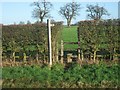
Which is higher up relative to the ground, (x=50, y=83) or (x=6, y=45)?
(x=6, y=45)

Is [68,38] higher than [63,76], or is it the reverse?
[68,38]

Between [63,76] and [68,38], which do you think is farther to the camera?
[68,38]

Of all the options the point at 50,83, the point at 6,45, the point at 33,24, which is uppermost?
the point at 33,24

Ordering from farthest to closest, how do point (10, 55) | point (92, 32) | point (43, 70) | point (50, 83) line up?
point (10, 55) → point (92, 32) → point (43, 70) → point (50, 83)

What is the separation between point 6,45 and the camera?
13.7m

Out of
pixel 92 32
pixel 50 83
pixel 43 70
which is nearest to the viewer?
pixel 50 83

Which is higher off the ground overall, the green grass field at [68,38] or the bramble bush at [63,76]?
the green grass field at [68,38]

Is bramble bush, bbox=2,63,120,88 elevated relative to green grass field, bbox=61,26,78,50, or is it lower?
lower

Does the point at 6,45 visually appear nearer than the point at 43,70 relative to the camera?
No

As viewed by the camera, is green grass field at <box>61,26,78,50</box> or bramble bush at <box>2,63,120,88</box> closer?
bramble bush at <box>2,63,120,88</box>

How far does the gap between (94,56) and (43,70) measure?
3449 mm

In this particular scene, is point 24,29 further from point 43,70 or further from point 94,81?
point 94,81

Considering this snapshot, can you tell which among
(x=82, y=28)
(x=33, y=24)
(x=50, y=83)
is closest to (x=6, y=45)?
(x=33, y=24)

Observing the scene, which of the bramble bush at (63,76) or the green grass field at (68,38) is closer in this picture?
the bramble bush at (63,76)
